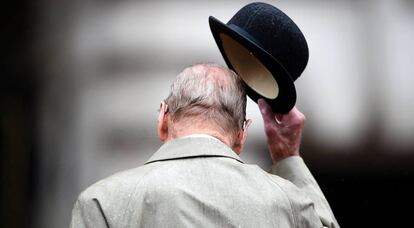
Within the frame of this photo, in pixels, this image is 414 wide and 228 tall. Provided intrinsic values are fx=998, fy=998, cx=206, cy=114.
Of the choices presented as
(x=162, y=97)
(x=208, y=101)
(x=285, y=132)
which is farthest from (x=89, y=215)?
(x=162, y=97)

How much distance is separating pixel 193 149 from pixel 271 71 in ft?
0.96

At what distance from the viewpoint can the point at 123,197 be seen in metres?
2.06

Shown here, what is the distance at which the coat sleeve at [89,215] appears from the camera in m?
2.05

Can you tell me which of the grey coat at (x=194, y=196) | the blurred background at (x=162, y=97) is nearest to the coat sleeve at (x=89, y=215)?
the grey coat at (x=194, y=196)

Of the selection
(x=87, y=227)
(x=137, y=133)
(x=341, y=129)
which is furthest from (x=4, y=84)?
(x=87, y=227)

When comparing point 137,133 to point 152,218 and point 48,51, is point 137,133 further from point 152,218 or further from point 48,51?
point 152,218

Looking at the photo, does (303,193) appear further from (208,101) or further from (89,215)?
(89,215)

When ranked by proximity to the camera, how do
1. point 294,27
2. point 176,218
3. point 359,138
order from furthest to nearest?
point 359,138, point 294,27, point 176,218

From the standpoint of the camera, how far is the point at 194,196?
6.72ft

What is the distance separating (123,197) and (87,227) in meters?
0.10

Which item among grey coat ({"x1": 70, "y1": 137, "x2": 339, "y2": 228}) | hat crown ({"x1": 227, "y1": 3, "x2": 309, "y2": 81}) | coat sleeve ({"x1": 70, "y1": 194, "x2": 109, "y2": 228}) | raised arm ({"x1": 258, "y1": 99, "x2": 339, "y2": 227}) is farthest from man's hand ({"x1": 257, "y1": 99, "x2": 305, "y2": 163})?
coat sleeve ({"x1": 70, "y1": 194, "x2": 109, "y2": 228})

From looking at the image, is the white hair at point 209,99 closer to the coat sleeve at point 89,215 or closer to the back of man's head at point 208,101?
the back of man's head at point 208,101

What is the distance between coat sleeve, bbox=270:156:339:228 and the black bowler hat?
5.3 inches

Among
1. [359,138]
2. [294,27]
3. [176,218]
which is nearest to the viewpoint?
[176,218]
